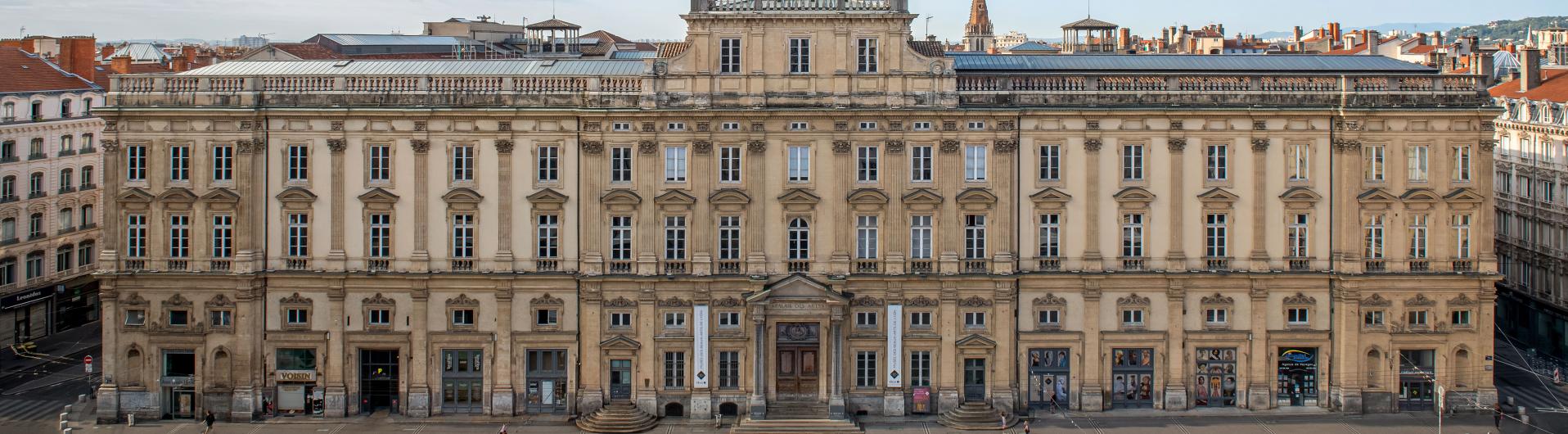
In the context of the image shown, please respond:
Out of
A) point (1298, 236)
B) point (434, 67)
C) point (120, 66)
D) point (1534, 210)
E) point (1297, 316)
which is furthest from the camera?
point (120, 66)

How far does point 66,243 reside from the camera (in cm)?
10388

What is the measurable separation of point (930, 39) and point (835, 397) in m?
28.1

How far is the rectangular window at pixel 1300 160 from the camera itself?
78500 mm

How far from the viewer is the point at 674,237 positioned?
259 ft

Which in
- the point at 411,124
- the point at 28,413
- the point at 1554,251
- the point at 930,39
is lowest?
the point at 28,413

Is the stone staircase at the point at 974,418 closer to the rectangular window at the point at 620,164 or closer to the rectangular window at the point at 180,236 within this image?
the rectangular window at the point at 620,164

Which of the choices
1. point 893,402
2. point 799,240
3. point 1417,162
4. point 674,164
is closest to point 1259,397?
point 1417,162

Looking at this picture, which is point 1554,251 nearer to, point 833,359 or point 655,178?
point 833,359

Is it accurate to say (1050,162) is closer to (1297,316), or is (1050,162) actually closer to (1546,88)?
(1297,316)

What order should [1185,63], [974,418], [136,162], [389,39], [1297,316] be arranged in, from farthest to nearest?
[389,39] → [1185,63] → [1297,316] → [136,162] → [974,418]

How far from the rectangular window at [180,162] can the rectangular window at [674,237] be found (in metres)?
23.0

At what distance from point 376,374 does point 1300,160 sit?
151ft

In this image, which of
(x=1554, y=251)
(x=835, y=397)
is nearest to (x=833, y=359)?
(x=835, y=397)

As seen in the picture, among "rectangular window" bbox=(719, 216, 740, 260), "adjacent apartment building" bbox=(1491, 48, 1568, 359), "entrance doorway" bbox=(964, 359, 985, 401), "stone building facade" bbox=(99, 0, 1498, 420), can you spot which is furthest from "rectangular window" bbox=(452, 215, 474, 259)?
"adjacent apartment building" bbox=(1491, 48, 1568, 359)
